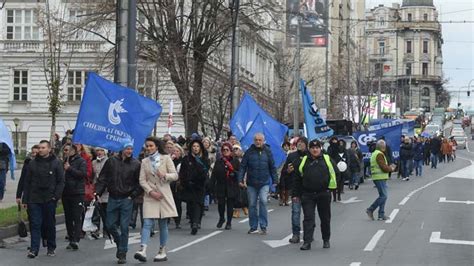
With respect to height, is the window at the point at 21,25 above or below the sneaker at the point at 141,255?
above

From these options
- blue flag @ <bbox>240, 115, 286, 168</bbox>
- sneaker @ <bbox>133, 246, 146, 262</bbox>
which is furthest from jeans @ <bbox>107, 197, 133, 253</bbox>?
blue flag @ <bbox>240, 115, 286, 168</bbox>

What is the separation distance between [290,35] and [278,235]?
2608cm

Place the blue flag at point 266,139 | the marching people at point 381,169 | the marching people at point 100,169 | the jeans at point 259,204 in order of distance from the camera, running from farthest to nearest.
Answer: the blue flag at point 266,139 → the marching people at point 381,169 → the jeans at point 259,204 → the marching people at point 100,169

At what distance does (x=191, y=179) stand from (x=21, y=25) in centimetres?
4325

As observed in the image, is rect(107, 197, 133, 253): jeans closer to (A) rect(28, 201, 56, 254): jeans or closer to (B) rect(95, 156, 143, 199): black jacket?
(B) rect(95, 156, 143, 199): black jacket

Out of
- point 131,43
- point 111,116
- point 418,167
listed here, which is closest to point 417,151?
point 418,167

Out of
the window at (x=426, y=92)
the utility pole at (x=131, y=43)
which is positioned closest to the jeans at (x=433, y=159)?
the utility pole at (x=131, y=43)

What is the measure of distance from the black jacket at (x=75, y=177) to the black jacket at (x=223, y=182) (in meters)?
3.57

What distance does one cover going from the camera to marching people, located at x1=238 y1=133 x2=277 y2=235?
54.3ft

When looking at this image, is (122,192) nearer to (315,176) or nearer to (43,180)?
(43,180)

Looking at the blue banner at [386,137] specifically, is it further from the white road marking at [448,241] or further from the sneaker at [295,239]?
the sneaker at [295,239]

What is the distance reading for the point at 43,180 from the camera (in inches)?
523

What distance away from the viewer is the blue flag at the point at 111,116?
14484 millimetres

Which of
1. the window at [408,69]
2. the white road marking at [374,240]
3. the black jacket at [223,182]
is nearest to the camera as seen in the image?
the white road marking at [374,240]
